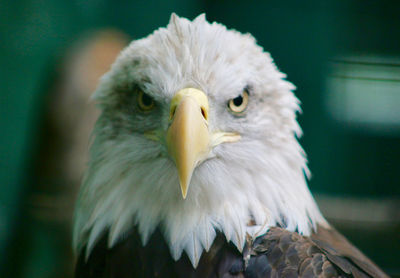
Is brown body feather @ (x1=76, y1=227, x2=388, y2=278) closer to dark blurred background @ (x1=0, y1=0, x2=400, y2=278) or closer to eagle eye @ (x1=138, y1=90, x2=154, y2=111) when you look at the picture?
eagle eye @ (x1=138, y1=90, x2=154, y2=111)

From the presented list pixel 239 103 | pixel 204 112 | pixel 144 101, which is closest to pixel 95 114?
pixel 144 101

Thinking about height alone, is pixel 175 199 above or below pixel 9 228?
above

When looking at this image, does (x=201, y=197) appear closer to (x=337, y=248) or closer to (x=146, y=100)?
(x=146, y=100)

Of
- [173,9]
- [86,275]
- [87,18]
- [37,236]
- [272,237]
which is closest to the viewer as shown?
[272,237]

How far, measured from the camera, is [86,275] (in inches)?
68.1

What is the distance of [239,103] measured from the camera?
5.47ft

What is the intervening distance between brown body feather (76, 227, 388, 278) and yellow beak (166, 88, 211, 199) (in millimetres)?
309

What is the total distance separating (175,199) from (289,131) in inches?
20.4

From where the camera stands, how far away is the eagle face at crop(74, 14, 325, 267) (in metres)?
1.58

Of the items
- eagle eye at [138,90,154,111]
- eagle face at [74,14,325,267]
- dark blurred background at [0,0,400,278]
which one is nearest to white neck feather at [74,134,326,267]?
eagle face at [74,14,325,267]

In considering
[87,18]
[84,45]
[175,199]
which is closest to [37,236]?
[84,45]

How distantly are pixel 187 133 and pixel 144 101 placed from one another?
36 centimetres

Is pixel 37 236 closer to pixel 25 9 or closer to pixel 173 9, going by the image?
pixel 25 9

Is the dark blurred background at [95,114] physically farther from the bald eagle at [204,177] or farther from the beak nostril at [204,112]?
the beak nostril at [204,112]
